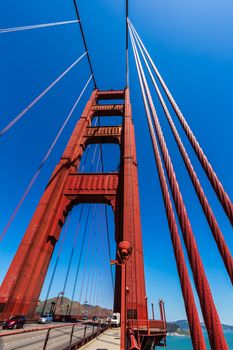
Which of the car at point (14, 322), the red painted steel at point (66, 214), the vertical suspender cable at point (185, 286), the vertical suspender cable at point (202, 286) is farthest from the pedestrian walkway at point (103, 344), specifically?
the vertical suspender cable at point (202, 286)

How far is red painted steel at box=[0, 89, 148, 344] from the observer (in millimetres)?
9984

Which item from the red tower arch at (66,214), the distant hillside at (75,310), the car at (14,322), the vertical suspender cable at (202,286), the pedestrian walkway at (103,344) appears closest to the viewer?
the vertical suspender cable at (202,286)

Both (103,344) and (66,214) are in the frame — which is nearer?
(103,344)

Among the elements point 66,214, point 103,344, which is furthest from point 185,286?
point 66,214

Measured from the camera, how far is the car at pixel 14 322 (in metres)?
9.60

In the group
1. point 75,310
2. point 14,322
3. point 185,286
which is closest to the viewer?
point 185,286

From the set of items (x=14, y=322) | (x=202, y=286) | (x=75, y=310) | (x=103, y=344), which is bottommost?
(x=103, y=344)

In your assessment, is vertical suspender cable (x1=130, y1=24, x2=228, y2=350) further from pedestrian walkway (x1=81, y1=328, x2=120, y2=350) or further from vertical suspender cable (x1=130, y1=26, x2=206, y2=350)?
pedestrian walkway (x1=81, y1=328, x2=120, y2=350)

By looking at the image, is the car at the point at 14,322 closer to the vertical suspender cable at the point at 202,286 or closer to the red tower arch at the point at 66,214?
the red tower arch at the point at 66,214

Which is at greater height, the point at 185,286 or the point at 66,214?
the point at 66,214

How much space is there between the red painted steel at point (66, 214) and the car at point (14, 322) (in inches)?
20.1

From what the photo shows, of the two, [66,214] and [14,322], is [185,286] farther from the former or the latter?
[66,214]

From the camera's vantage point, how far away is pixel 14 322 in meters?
10.1

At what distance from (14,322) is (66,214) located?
22.0 feet
